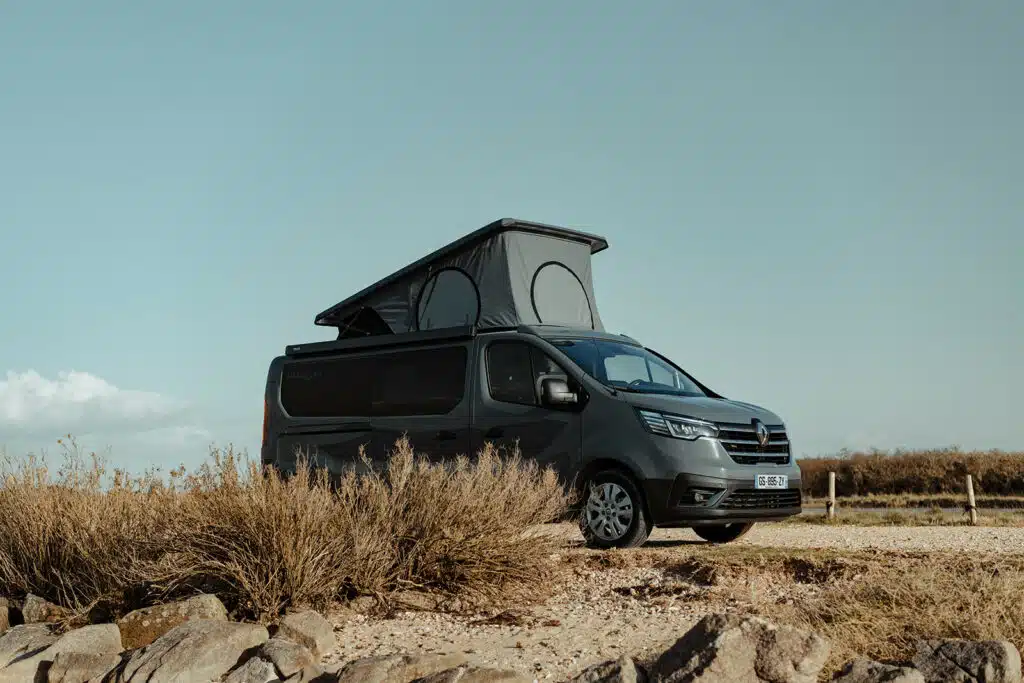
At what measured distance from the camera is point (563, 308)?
13.9 metres

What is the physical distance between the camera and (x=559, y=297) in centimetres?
1394

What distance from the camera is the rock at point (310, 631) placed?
698cm

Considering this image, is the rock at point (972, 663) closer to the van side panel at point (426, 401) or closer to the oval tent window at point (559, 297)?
the van side panel at point (426, 401)

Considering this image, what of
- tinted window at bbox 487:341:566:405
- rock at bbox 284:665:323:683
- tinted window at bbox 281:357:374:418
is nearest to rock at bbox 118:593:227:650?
rock at bbox 284:665:323:683

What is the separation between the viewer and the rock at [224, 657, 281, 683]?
655 cm

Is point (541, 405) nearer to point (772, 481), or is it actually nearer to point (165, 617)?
point (772, 481)

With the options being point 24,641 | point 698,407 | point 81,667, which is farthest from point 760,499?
point 24,641

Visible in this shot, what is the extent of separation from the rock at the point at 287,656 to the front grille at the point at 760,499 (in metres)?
4.60

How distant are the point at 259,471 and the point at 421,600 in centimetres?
166

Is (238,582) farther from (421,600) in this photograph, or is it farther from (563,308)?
(563,308)

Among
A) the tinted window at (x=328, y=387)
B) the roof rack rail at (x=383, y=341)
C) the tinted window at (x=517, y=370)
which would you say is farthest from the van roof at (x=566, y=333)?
the tinted window at (x=328, y=387)

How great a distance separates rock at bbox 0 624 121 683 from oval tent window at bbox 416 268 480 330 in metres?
6.50

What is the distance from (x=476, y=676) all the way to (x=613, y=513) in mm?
4397

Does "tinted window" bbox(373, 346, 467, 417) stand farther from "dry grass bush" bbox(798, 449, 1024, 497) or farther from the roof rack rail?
"dry grass bush" bbox(798, 449, 1024, 497)
